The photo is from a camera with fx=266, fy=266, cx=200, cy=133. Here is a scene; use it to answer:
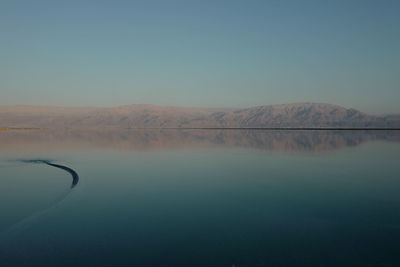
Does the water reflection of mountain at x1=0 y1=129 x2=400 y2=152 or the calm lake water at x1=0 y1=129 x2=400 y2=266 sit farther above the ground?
the calm lake water at x1=0 y1=129 x2=400 y2=266

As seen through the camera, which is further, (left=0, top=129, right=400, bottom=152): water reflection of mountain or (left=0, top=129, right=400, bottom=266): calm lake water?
(left=0, top=129, right=400, bottom=152): water reflection of mountain

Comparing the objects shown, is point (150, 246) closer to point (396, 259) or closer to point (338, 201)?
point (396, 259)

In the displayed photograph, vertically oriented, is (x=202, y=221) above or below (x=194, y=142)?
above

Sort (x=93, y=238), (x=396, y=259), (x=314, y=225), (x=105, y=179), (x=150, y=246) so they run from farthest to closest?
(x=105, y=179)
(x=314, y=225)
(x=93, y=238)
(x=150, y=246)
(x=396, y=259)

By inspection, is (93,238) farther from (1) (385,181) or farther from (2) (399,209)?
(1) (385,181)

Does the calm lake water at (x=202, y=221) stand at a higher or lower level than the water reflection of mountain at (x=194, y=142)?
higher

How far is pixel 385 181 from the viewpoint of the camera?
547 inches

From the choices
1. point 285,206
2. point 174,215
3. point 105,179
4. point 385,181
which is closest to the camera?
point 174,215

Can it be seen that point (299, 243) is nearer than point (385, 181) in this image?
Yes

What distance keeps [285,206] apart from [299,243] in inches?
122

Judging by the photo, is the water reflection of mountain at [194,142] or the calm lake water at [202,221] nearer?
the calm lake water at [202,221]

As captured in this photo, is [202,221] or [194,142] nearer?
[202,221]

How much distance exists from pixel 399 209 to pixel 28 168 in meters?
21.6

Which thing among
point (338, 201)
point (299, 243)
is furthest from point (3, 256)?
point (338, 201)
